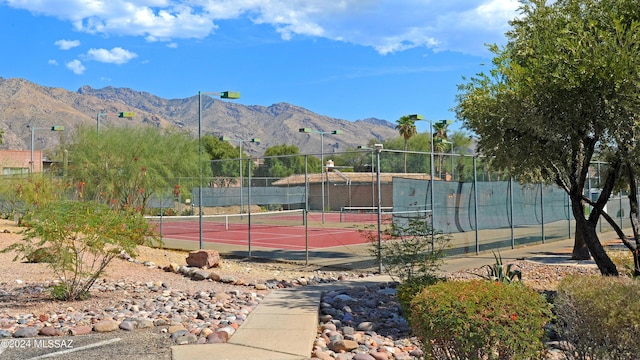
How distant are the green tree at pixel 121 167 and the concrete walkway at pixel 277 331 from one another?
507 inches

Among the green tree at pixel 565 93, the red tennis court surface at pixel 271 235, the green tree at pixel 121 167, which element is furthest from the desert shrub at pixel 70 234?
the green tree at pixel 121 167

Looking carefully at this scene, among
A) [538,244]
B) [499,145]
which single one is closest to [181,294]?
[499,145]

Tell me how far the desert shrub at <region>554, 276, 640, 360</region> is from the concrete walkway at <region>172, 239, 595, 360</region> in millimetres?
3000

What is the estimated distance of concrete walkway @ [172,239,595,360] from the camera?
740 centimetres

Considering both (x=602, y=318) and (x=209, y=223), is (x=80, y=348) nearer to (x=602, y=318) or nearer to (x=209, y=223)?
(x=602, y=318)

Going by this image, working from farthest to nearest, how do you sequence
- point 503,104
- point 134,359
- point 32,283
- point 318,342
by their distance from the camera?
point 32,283 < point 503,104 < point 318,342 < point 134,359

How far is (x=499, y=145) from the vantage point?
1129 centimetres

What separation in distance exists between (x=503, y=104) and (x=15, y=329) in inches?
319

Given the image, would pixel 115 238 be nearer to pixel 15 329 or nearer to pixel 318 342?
pixel 15 329

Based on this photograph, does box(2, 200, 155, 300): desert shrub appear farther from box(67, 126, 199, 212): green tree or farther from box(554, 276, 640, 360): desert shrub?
box(67, 126, 199, 212): green tree

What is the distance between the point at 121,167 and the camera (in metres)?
26.0

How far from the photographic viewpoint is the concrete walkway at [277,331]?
7.40 m

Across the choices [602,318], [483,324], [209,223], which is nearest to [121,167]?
A: [209,223]

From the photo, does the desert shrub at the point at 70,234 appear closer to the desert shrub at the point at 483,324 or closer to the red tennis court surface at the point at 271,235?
the desert shrub at the point at 483,324
